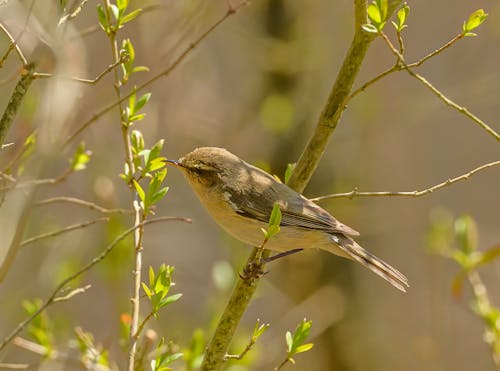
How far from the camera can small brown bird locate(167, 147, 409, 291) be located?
13.0 ft

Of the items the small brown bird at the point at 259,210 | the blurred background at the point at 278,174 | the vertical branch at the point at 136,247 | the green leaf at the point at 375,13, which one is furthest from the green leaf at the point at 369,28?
the blurred background at the point at 278,174

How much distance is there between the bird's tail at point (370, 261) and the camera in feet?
12.9

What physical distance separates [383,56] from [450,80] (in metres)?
3.78

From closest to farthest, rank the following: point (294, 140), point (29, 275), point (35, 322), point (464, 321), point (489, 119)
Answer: point (35, 322) < point (29, 275) < point (294, 140) < point (464, 321) < point (489, 119)

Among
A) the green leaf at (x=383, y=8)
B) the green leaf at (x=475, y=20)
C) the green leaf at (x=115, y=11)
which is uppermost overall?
the green leaf at (x=475, y=20)

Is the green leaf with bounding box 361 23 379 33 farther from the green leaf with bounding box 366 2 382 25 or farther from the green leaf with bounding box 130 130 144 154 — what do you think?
the green leaf with bounding box 130 130 144 154

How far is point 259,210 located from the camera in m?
4.04

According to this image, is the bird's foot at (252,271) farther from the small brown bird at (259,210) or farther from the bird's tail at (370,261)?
the bird's tail at (370,261)

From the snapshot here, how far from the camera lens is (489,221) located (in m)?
10.5

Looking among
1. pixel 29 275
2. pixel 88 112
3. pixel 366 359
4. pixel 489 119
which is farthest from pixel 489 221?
pixel 88 112

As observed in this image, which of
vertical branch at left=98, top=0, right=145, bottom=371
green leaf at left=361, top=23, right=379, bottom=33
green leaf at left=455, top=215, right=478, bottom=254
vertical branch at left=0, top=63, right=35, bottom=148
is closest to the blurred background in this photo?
green leaf at left=455, top=215, right=478, bottom=254

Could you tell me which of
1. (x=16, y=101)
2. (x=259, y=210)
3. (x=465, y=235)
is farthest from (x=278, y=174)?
(x=16, y=101)

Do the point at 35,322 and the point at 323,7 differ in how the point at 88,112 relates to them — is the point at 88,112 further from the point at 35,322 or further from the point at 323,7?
the point at 323,7

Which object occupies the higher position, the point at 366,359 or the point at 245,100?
the point at 245,100
